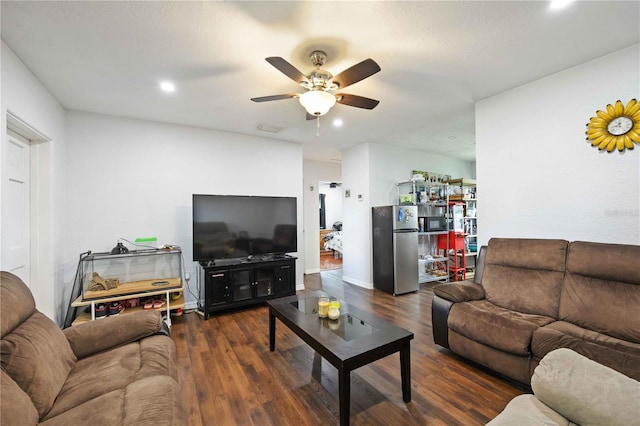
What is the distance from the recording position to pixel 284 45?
2.04 m

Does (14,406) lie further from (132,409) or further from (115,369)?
(115,369)

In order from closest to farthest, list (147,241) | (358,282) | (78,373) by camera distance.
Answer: (78,373) < (147,241) < (358,282)

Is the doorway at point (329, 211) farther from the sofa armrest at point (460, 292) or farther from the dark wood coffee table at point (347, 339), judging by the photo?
the dark wood coffee table at point (347, 339)

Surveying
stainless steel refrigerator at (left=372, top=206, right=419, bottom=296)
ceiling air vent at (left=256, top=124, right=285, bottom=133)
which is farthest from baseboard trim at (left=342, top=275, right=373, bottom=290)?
ceiling air vent at (left=256, top=124, right=285, bottom=133)

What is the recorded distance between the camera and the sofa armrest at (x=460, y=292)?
238 cm

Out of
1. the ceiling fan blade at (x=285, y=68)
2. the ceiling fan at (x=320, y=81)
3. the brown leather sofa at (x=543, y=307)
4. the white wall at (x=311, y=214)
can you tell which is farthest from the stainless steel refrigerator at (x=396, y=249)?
the ceiling fan blade at (x=285, y=68)

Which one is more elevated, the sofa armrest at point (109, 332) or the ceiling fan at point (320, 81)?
the ceiling fan at point (320, 81)

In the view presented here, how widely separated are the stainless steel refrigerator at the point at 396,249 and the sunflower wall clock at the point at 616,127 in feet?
7.91

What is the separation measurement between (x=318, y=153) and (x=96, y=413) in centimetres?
507

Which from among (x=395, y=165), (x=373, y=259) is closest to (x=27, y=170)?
(x=373, y=259)

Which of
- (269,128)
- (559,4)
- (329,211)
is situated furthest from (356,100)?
(329,211)

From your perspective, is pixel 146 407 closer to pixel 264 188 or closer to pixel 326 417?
pixel 326 417

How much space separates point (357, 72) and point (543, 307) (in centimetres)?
241

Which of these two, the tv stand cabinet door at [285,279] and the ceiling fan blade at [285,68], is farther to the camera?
the tv stand cabinet door at [285,279]
